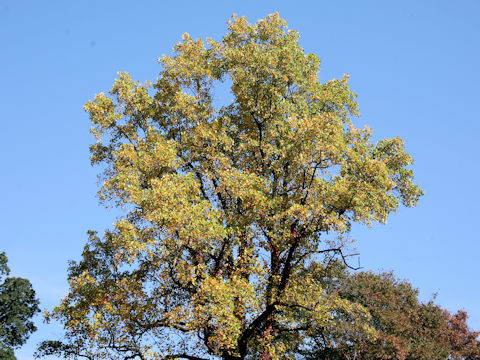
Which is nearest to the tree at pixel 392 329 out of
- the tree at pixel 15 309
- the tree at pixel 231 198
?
the tree at pixel 231 198

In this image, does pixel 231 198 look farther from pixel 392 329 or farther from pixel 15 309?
pixel 15 309

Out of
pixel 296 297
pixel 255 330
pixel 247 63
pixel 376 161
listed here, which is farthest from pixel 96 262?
pixel 376 161

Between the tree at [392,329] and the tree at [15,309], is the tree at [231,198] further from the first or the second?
the tree at [15,309]

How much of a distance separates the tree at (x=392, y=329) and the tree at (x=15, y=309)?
25.3 metres

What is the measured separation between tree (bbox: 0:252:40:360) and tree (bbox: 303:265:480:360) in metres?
25.3

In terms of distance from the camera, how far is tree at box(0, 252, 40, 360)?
4550cm

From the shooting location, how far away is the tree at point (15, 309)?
45.5m

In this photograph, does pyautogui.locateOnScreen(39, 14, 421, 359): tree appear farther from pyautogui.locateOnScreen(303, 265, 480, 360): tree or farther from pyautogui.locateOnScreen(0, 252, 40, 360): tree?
pyautogui.locateOnScreen(0, 252, 40, 360): tree

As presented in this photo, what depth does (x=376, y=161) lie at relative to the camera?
22.7 m

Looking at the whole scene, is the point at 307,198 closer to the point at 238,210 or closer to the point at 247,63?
the point at 238,210

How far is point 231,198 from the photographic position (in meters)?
24.4

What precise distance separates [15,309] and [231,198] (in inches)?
1215

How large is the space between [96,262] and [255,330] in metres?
8.66

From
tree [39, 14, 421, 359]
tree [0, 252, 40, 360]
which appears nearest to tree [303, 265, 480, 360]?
tree [39, 14, 421, 359]
